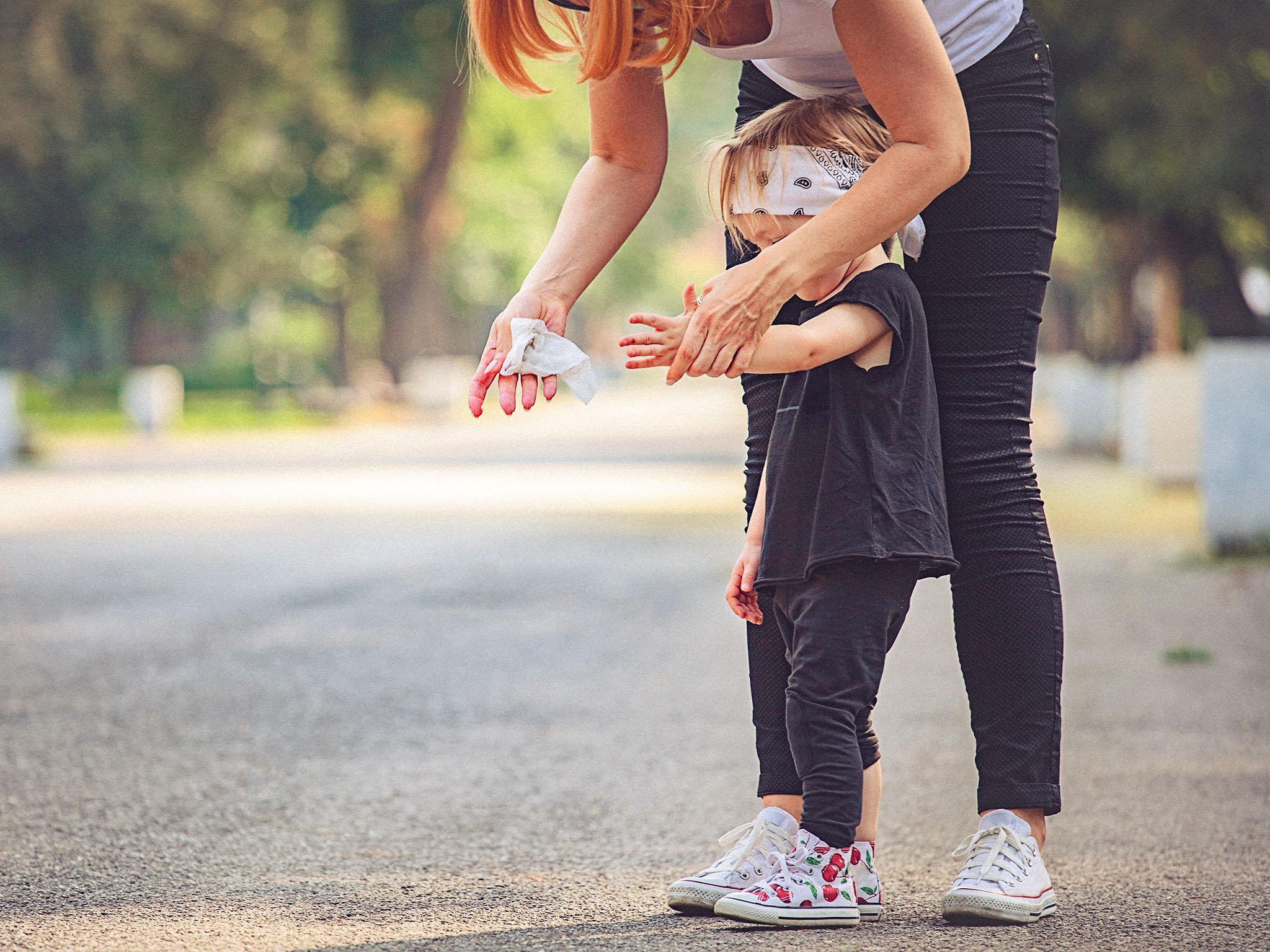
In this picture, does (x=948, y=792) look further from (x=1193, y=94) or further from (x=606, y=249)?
(x=1193, y=94)

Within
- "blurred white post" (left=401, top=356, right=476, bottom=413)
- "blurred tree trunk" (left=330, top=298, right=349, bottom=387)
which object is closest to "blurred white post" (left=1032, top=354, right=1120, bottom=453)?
"blurred white post" (left=401, top=356, right=476, bottom=413)

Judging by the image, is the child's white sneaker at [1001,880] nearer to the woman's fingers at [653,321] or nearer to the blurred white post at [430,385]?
the woman's fingers at [653,321]

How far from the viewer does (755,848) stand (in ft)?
8.46

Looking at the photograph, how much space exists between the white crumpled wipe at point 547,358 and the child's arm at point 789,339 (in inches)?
2.9

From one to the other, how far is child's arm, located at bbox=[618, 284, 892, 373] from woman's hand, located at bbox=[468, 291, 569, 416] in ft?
0.55

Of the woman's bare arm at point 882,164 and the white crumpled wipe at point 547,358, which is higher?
the woman's bare arm at point 882,164

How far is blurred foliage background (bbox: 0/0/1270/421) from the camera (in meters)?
11.9

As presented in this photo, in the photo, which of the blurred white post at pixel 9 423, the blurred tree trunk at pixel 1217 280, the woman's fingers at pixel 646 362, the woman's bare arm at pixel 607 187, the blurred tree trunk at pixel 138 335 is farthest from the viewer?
the blurred tree trunk at pixel 138 335

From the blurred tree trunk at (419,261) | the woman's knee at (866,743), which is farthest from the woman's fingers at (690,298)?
the blurred tree trunk at (419,261)

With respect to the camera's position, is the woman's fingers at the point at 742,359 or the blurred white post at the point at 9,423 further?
the blurred white post at the point at 9,423

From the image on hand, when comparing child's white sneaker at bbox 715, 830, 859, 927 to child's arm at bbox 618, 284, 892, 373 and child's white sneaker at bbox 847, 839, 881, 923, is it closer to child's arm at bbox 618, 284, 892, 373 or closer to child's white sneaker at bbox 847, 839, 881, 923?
child's white sneaker at bbox 847, 839, 881, 923

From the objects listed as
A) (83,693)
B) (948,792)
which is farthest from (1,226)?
(948,792)

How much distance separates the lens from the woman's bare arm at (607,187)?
8.70 ft

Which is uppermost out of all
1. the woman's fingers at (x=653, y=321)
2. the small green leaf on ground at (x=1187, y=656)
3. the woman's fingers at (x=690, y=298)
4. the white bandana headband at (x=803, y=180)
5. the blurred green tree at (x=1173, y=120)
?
the blurred green tree at (x=1173, y=120)
